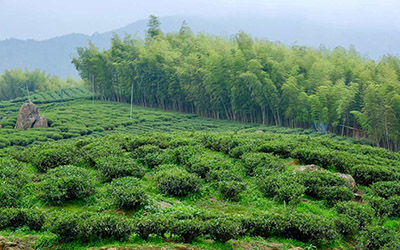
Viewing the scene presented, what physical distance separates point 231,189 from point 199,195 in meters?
0.63

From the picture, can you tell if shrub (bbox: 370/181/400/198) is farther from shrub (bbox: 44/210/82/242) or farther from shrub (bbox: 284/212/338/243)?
shrub (bbox: 44/210/82/242)

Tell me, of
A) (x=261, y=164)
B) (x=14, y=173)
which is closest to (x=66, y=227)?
(x=14, y=173)

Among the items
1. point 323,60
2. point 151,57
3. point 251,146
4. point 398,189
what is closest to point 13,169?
point 251,146

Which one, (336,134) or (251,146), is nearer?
(251,146)

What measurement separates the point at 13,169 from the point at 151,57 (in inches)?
1409

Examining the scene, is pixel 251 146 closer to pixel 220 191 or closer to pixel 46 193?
pixel 220 191

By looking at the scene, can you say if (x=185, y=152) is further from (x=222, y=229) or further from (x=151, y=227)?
(x=222, y=229)

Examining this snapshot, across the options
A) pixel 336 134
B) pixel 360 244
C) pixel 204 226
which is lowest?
pixel 336 134

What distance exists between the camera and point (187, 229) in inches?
201

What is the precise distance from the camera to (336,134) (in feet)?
86.2

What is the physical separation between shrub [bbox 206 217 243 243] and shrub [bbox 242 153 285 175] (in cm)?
306

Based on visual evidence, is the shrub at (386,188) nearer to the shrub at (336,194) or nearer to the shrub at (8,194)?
the shrub at (336,194)

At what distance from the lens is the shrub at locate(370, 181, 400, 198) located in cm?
748

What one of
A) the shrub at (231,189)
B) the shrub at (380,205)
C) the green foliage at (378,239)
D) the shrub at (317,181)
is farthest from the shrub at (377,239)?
the shrub at (231,189)
